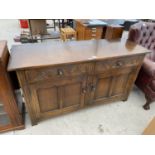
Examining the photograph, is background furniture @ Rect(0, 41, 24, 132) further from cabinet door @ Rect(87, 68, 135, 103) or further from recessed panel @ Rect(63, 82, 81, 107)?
cabinet door @ Rect(87, 68, 135, 103)

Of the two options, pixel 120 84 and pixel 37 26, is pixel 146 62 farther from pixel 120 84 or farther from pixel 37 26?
pixel 37 26

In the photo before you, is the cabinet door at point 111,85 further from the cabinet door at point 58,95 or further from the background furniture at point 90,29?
the background furniture at point 90,29

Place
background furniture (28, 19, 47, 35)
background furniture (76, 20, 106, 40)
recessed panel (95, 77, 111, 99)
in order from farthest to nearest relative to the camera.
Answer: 1. background furniture (28, 19, 47, 35)
2. background furniture (76, 20, 106, 40)
3. recessed panel (95, 77, 111, 99)

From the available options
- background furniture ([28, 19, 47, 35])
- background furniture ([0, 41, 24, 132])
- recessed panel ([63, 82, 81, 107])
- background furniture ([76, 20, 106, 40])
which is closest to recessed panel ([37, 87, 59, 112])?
recessed panel ([63, 82, 81, 107])

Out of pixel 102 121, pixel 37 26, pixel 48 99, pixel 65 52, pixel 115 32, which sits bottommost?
pixel 102 121

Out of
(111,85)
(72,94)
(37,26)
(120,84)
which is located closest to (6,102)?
(72,94)

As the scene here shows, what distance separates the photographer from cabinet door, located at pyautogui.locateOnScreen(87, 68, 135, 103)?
1.40 metres

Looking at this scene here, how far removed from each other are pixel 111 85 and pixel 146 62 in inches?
22.1

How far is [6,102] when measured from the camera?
1.18 metres

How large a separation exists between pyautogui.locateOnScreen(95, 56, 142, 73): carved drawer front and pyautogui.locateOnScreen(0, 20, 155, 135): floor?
0.67 m
